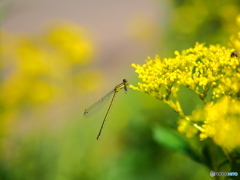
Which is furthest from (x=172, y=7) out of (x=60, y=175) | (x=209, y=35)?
(x=60, y=175)

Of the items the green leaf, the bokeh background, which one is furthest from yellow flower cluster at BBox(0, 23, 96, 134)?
the green leaf

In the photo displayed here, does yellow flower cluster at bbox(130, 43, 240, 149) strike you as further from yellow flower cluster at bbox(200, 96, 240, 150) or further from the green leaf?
the green leaf

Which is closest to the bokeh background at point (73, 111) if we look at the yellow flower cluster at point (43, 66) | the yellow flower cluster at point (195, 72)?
the yellow flower cluster at point (43, 66)

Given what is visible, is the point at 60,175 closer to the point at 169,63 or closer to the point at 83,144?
the point at 83,144

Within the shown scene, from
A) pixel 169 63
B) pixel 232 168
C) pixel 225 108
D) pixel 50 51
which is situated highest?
A: pixel 50 51

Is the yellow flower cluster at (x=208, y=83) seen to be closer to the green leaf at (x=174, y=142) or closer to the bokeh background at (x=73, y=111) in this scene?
the green leaf at (x=174, y=142)

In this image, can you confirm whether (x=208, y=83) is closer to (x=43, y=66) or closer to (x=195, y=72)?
(x=195, y=72)

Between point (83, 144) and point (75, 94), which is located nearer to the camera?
point (75, 94)

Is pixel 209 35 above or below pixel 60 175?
above
